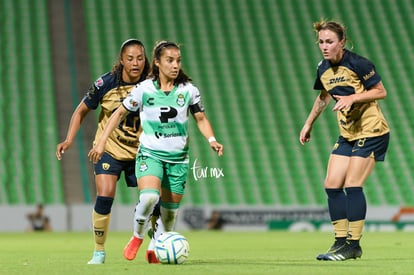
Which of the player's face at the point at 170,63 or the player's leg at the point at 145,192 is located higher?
the player's face at the point at 170,63

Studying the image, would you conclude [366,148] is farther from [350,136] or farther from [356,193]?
[356,193]

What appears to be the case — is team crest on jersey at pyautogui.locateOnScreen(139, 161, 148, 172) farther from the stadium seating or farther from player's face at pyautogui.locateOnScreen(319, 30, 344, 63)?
the stadium seating

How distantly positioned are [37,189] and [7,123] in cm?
224

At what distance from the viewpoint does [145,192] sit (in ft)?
25.5

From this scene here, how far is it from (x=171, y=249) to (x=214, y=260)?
1.04 meters

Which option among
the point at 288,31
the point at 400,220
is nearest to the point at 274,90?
the point at 288,31

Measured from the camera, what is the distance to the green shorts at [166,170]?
7.93m

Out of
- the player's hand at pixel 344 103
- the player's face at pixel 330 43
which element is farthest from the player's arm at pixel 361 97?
the player's face at pixel 330 43

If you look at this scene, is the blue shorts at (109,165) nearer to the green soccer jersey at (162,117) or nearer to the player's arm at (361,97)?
the green soccer jersey at (162,117)

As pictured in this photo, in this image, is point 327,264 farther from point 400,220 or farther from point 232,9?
point 232,9

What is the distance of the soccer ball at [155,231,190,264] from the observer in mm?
7699

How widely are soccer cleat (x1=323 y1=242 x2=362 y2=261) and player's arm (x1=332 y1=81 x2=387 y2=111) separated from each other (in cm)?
120

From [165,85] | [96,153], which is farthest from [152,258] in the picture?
[165,85]

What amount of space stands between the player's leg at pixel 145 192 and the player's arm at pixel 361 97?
4.88 feet
